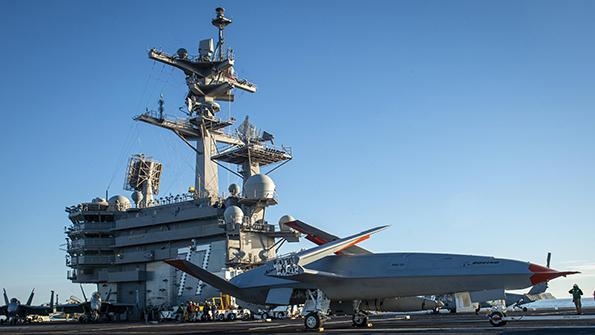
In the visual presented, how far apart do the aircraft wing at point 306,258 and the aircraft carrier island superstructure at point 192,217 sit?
23.3m

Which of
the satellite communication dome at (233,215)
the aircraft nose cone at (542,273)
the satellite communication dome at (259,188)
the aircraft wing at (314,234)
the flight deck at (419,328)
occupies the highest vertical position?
the satellite communication dome at (259,188)

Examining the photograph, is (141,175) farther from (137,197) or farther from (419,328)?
(419,328)

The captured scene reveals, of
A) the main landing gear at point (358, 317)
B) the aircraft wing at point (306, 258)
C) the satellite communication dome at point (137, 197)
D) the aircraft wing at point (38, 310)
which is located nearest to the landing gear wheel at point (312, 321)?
the aircraft wing at point (306, 258)

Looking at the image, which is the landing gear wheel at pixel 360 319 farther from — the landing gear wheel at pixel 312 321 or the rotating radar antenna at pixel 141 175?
A: the rotating radar antenna at pixel 141 175

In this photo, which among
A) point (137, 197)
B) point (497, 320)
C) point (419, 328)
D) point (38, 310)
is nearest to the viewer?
point (497, 320)

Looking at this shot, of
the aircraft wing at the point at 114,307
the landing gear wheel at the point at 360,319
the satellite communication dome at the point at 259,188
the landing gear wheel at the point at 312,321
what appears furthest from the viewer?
the aircraft wing at the point at 114,307

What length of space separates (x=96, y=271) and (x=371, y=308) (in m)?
43.7

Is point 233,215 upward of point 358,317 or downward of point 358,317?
upward

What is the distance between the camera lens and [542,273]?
59.5 feet

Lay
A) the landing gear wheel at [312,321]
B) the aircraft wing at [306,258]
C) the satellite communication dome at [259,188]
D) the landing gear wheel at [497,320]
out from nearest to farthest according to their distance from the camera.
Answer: the landing gear wheel at [497,320], the aircraft wing at [306,258], the landing gear wheel at [312,321], the satellite communication dome at [259,188]

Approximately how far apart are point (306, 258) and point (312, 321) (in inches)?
93.4

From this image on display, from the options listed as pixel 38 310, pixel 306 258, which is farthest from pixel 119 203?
pixel 306 258

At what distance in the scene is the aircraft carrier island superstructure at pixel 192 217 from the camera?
4853 centimetres

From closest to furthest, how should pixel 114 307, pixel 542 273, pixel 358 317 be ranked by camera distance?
pixel 542 273 → pixel 358 317 → pixel 114 307
